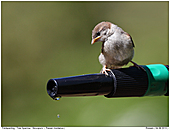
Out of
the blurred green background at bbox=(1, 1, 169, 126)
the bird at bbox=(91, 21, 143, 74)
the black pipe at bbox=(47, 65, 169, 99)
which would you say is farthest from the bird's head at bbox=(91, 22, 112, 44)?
the blurred green background at bbox=(1, 1, 169, 126)

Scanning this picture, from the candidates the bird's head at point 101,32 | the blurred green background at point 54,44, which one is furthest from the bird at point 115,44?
the blurred green background at point 54,44

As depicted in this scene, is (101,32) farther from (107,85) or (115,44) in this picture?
(107,85)

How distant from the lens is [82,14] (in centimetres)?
463

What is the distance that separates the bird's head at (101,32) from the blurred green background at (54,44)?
1.63 m

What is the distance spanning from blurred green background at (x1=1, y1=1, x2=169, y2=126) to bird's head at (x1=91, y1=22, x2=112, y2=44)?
1632 millimetres

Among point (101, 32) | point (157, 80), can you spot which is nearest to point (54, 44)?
point (101, 32)

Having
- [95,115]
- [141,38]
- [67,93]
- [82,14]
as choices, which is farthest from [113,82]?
[82,14]

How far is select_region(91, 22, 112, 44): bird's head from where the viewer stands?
2.35 m

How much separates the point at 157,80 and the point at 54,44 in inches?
114

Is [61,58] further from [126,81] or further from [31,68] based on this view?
[126,81]

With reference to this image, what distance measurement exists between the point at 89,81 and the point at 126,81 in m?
0.33

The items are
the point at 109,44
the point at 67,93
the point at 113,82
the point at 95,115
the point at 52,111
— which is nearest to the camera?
the point at 67,93

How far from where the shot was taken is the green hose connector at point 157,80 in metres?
1.83

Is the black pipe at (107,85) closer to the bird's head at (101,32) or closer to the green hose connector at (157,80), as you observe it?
the green hose connector at (157,80)
